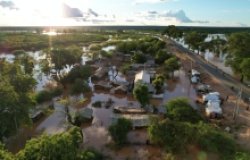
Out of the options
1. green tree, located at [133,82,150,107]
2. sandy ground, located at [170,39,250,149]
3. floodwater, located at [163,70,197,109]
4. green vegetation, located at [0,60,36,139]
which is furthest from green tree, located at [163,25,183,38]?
green vegetation, located at [0,60,36,139]

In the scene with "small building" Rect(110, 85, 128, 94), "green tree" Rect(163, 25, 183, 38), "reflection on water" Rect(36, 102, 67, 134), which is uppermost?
"green tree" Rect(163, 25, 183, 38)

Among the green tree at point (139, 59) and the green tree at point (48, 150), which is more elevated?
the green tree at point (48, 150)

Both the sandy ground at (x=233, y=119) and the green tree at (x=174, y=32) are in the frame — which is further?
the green tree at (x=174, y=32)

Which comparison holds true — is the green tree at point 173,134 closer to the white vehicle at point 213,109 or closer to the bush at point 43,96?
the white vehicle at point 213,109

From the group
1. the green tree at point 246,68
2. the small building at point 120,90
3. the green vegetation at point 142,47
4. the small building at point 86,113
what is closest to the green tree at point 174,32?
the green vegetation at point 142,47

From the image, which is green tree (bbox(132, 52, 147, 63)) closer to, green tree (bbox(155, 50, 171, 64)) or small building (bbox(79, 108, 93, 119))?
green tree (bbox(155, 50, 171, 64))

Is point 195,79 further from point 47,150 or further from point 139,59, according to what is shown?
point 47,150

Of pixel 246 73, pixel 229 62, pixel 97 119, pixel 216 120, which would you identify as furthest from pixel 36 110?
pixel 229 62
